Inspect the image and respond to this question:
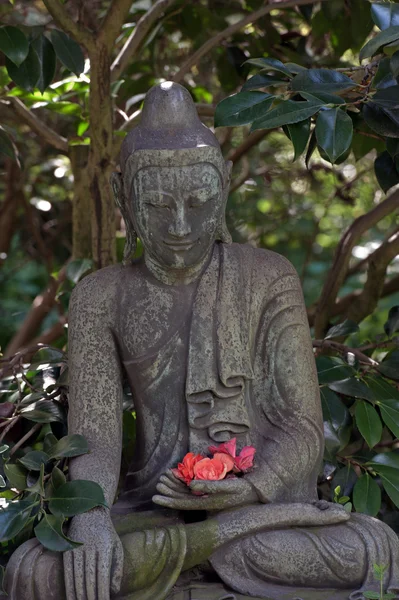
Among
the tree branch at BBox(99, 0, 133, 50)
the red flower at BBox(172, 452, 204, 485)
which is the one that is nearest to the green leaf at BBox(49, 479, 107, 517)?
the red flower at BBox(172, 452, 204, 485)

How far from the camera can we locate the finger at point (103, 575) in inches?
119

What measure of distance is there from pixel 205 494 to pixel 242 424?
0.28m

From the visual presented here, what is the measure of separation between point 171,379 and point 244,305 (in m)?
0.32

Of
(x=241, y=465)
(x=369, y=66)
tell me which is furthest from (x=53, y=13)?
(x=241, y=465)

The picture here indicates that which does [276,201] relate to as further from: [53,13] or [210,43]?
[53,13]

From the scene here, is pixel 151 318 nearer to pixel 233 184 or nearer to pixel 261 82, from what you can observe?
pixel 261 82

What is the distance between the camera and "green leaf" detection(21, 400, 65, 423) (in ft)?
12.6

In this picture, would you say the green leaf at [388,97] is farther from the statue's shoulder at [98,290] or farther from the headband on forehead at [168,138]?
the statue's shoulder at [98,290]

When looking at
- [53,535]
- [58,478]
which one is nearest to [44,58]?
[58,478]

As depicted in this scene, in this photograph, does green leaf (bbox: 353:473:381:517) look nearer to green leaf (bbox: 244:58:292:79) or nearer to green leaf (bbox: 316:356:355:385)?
green leaf (bbox: 316:356:355:385)

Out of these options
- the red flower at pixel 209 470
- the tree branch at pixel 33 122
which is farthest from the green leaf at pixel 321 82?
the tree branch at pixel 33 122

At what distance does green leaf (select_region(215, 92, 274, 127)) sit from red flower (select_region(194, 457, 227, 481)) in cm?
101

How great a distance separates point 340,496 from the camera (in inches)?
150

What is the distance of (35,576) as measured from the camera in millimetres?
3059
